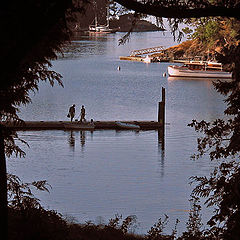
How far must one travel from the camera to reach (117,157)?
35594 mm

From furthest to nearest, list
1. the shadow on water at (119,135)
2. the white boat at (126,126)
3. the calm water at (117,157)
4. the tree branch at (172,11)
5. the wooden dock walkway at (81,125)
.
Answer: the white boat at (126,126)
the wooden dock walkway at (81,125)
the shadow on water at (119,135)
the calm water at (117,157)
the tree branch at (172,11)

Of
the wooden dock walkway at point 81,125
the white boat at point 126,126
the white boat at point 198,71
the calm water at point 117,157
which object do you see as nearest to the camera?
the calm water at point 117,157

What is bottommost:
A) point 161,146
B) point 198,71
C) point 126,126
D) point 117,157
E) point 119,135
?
point 117,157

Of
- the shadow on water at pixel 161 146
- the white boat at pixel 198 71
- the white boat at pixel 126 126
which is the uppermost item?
the white boat at pixel 198 71

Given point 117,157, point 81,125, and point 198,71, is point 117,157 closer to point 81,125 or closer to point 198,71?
point 81,125

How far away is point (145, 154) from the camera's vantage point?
3678 cm

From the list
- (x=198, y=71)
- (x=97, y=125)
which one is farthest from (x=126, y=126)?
(x=198, y=71)

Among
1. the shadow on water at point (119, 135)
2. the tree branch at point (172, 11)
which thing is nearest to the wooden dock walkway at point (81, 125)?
the shadow on water at point (119, 135)

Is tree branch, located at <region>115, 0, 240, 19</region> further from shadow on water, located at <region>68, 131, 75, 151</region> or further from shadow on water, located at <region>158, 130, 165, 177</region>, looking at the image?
shadow on water, located at <region>68, 131, 75, 151</region>

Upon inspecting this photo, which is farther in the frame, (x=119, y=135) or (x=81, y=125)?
(x=81, y=125)

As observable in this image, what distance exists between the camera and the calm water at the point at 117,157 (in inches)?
981

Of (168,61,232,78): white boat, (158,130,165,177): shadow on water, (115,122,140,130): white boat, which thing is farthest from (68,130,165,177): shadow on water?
(168,61,232,78): white boat

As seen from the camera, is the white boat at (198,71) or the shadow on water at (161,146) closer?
the shadow on water at (161,146)

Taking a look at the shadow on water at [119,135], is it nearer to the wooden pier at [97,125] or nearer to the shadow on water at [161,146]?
the shadow on water at [161,146]
